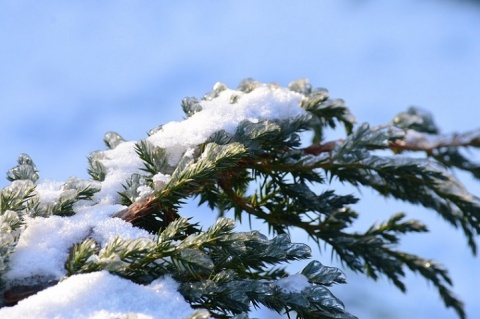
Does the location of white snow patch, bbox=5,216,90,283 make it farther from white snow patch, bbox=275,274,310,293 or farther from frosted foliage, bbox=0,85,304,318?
white snow patch, bbox=275,274,310,293

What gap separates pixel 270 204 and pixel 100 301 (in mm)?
794

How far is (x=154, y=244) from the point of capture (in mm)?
1271

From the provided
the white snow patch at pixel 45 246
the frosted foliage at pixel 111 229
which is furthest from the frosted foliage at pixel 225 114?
the white snow patch at pixel 45 246

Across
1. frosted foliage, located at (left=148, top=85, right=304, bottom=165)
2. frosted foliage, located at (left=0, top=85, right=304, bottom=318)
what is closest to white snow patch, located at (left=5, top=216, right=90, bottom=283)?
frosted foliage, located at (left=0, top=85, right=304, bottom=318)

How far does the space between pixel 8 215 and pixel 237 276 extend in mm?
484

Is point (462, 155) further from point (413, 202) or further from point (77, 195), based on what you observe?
point (77, 195)

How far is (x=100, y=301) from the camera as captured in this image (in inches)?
46.8

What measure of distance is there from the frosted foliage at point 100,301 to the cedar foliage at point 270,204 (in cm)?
4

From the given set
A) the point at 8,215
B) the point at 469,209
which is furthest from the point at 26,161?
the point at 469,209

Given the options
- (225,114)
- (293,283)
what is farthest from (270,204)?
(293,283)

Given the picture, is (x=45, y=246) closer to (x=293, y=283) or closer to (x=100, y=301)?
(x=100, y=301)

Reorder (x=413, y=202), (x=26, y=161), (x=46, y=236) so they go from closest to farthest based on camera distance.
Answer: (x=46, y=236), (x=26, y=161), (x=413, y=202)

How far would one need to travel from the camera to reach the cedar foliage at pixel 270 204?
1.29 meters

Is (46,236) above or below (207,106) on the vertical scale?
below
